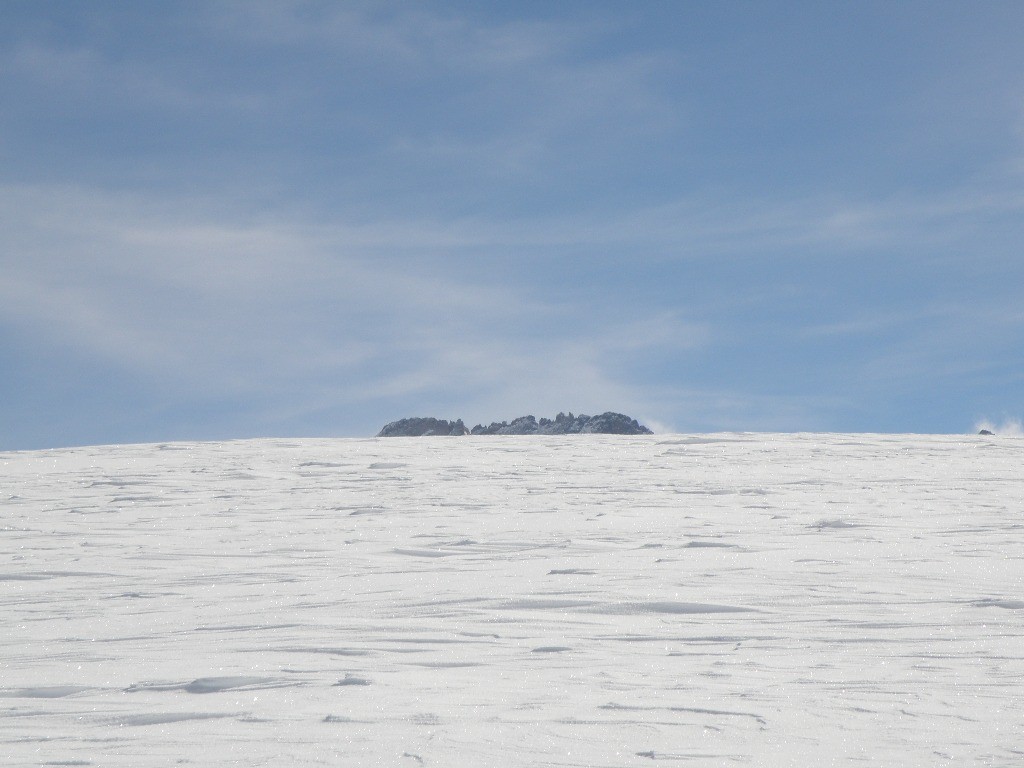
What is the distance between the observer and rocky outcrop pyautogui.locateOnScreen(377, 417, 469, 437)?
62.4 feet

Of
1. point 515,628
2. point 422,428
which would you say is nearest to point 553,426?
point 422,428

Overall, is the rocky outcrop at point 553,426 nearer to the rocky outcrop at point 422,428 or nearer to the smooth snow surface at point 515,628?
the rocky outcrop at point 422,428

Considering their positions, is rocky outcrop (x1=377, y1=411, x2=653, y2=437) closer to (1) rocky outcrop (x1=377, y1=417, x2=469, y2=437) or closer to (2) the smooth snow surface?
(1) rocky outcrop (x1=377, y1=417, x2=469, y2=437)

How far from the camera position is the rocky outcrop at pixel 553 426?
19.9m

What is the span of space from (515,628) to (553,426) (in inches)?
671

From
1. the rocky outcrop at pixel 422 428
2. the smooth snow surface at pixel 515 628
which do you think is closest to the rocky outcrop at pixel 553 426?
the rocky outcrop at pixel 422 428

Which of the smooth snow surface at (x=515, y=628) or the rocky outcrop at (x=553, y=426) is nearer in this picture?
the smooth snow surface at (x=515, y=628)

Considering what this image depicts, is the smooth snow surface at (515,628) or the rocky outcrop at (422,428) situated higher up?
the rocky outcrop at (422,428)

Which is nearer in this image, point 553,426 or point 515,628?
point 515,628

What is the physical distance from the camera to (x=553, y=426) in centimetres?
2053

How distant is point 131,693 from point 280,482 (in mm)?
5754

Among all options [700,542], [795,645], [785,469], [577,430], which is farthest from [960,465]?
[577,430]

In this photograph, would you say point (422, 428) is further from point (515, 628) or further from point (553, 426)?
point (515, 628)

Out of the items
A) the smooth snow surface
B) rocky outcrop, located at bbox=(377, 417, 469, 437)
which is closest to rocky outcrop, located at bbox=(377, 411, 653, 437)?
rocky outcrop, located at bbox=(377, 417, 469, 437)
